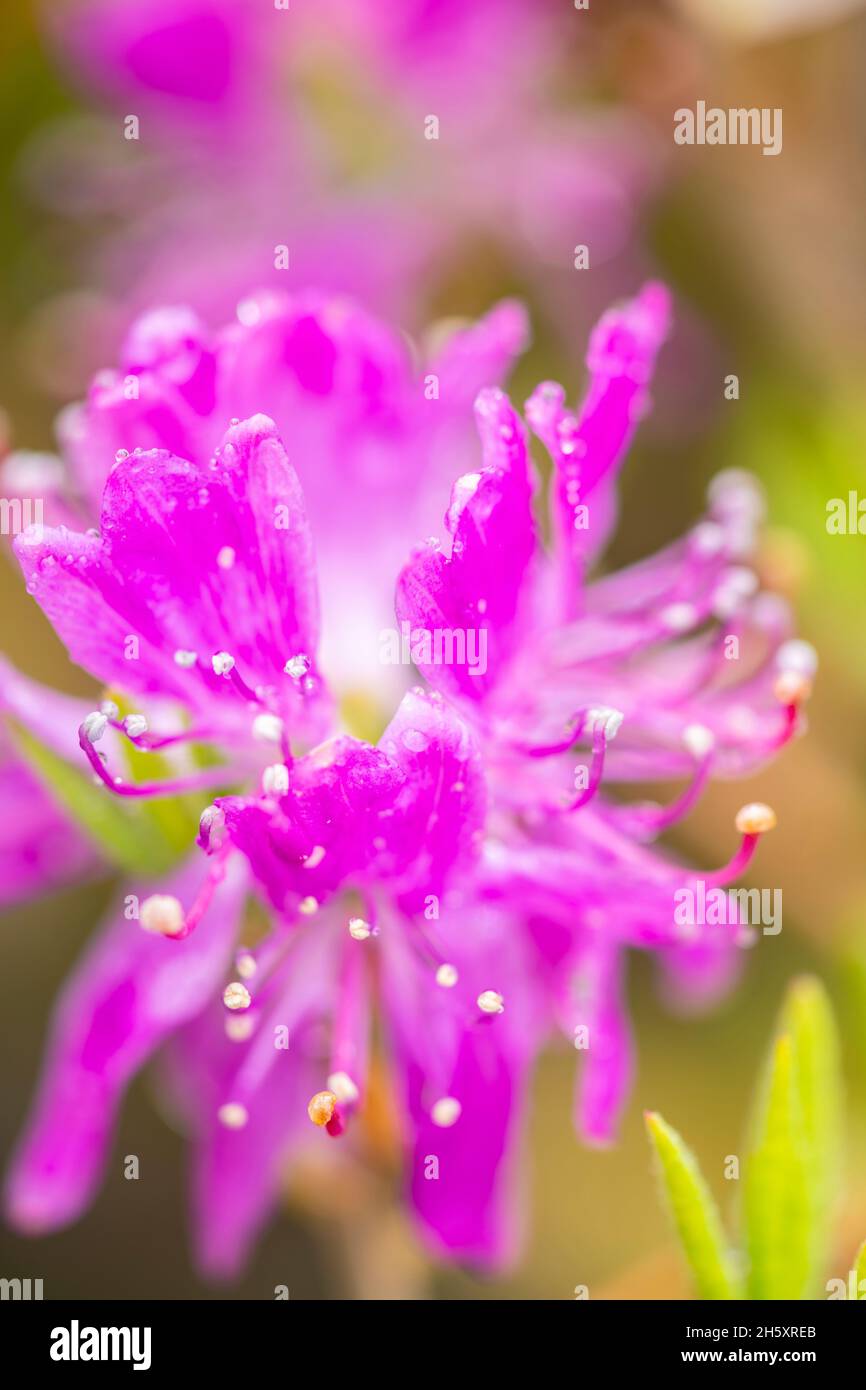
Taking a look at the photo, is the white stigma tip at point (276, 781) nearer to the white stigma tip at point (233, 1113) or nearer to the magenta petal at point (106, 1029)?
the magenta petal at point (106, 1029)

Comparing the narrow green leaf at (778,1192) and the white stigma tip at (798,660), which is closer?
the narrow green leaf at (778,1192)

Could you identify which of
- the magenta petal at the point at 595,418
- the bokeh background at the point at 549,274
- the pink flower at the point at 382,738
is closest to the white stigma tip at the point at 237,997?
the pink flower at the point at 382,738

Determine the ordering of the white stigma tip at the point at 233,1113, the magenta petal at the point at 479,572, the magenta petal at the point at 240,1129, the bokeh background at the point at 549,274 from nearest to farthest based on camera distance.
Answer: the magenta petal at the point at 479,572
the white stigma tip at the point at 233,1113
the magenta petal at the point at 240,1129
the bokeh background at the point at 549,274

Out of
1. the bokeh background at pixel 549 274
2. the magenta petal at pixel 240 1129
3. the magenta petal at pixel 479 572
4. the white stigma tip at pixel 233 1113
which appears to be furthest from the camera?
the bokeh background at pixel 549 274

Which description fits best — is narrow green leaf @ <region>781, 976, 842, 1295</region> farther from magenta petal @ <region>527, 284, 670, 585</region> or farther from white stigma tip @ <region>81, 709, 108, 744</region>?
white stigma tip @ <region>81, 709, 108, 744</region>

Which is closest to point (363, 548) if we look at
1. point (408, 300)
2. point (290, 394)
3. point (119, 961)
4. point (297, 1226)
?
point (290, 394)
